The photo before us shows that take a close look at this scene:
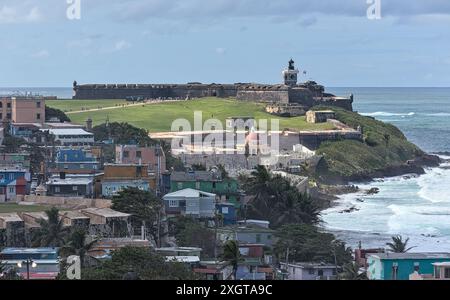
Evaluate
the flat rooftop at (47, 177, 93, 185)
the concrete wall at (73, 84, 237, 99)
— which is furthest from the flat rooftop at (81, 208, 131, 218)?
the concrete wall at (73, 84, 237, 99)

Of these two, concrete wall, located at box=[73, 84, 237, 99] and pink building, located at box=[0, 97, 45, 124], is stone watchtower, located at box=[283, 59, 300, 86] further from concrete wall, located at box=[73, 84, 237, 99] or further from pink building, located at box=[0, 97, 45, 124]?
pink building, located at box=[0, 97, 45, 124]

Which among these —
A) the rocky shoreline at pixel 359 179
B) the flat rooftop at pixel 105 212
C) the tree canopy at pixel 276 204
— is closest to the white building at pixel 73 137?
the rocky shoreline at pixel 359 179

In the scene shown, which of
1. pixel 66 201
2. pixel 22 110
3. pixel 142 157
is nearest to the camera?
pixel 66 201

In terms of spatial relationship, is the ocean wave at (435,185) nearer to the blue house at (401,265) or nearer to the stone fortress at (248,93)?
the stone fortress at (248,93)

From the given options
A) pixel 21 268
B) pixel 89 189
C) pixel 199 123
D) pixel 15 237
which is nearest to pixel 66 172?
pixel 89 189

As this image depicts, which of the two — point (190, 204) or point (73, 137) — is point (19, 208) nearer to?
Answer: point (190, 204)

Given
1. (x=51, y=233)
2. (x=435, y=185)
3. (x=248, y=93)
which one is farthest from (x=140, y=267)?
(x=248, y=93)

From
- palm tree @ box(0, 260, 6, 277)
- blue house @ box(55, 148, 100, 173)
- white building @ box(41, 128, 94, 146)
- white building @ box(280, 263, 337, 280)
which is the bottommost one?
white building @ box(280, 263, 337, 280)
